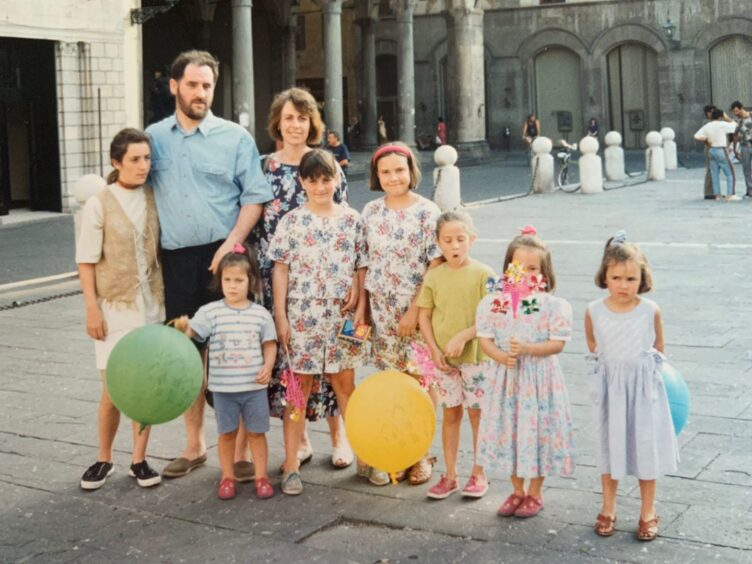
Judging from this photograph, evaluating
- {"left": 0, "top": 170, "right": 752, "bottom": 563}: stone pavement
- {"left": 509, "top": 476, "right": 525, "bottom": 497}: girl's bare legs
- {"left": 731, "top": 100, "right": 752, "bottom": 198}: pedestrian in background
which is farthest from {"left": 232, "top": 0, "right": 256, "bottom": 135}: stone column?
{"left": 509, "top": 476, "right": 525, "bottom": 497}: girl's bare legs

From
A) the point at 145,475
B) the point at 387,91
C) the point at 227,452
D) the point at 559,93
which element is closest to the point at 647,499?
the point at 227,452

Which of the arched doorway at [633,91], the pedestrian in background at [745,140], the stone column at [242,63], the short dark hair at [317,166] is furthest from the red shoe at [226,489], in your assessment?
the arched doorway at [633,91]

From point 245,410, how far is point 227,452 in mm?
215

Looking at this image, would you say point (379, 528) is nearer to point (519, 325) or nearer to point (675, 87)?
point (519, 325)

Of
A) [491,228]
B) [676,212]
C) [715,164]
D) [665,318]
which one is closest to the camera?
[665,318]

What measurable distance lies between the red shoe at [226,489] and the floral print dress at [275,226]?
0.48 meters

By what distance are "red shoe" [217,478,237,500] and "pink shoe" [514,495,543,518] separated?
1350 millimetres

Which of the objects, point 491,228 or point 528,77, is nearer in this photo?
point 491,228

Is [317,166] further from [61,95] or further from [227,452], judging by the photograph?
[61,95]

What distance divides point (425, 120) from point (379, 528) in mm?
37645

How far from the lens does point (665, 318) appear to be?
31.7ft

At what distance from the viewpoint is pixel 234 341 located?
5539 mm

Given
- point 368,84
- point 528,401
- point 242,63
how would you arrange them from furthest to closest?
point 368,84, point 242,63, point 528,401

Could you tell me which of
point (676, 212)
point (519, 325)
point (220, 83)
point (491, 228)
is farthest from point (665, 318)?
point (220, 83)
